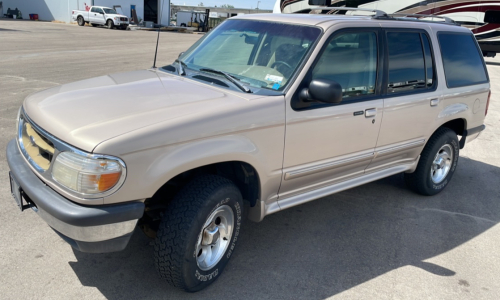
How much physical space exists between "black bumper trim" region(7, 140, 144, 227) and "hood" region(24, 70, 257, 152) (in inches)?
13.5

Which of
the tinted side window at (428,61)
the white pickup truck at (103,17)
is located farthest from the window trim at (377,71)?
the white pickup truck at (103,17)

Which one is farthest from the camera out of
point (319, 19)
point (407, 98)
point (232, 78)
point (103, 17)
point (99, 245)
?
point (103, 17)

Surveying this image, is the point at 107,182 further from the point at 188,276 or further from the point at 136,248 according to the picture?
the point at 136,248

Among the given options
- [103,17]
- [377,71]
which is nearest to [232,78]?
[377,71]

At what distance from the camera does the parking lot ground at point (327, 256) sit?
321 cm

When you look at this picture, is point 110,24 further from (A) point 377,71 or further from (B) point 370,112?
(B) point 370,112

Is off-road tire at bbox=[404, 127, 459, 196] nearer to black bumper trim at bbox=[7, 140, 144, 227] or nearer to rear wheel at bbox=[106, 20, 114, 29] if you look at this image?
black bumper trim at bbox=[7, 140, 144, 227]

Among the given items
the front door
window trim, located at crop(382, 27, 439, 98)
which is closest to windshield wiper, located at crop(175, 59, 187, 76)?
the front door

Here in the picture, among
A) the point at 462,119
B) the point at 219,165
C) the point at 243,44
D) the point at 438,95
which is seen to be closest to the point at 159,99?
the point at 219,165

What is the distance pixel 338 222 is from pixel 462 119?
7.17ft

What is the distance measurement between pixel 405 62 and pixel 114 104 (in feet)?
9.32

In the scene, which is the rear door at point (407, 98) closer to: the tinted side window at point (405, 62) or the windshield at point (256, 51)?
the tinted side window at point (405, 62)

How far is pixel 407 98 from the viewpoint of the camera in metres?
4.39

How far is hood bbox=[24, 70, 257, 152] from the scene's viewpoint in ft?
8.80
